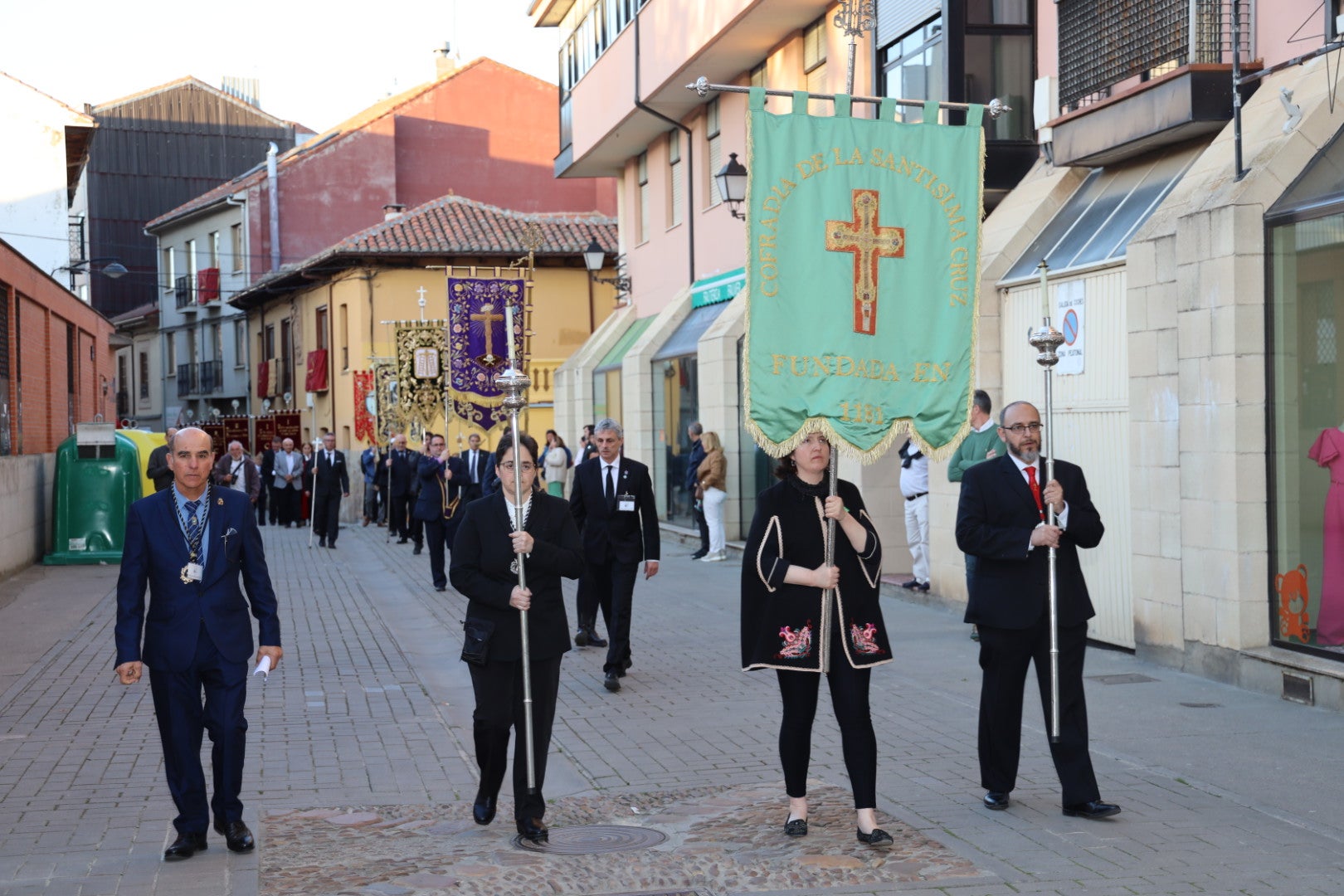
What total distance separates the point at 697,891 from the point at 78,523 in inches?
740

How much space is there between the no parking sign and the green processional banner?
5.52 metres

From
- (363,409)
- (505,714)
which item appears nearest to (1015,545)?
(505,714)

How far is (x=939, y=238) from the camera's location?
721 cm

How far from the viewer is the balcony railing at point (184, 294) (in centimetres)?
5631

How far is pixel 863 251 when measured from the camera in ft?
23.1

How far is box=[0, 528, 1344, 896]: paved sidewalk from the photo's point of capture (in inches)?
238

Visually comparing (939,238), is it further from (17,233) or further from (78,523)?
(17,233)

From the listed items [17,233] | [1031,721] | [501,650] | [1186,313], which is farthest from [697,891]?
Result: [17,233]

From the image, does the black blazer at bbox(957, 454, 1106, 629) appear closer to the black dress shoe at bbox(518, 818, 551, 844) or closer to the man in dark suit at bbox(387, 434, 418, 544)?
the black dress shoe at bbox(518, 818, 551, 844)

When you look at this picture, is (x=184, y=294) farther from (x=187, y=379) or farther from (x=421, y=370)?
(x=421, y=370)

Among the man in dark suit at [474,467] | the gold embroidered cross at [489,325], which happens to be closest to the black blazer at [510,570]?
the man in dark suit at [474,467]

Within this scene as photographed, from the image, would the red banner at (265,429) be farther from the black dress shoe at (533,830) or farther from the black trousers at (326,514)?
the black dress shoe at (533,830)

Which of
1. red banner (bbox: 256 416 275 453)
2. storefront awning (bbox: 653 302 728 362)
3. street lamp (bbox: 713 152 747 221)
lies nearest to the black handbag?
street lamp (bbox: 713 152 747 221)

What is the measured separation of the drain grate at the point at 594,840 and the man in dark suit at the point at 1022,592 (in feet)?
5.05
